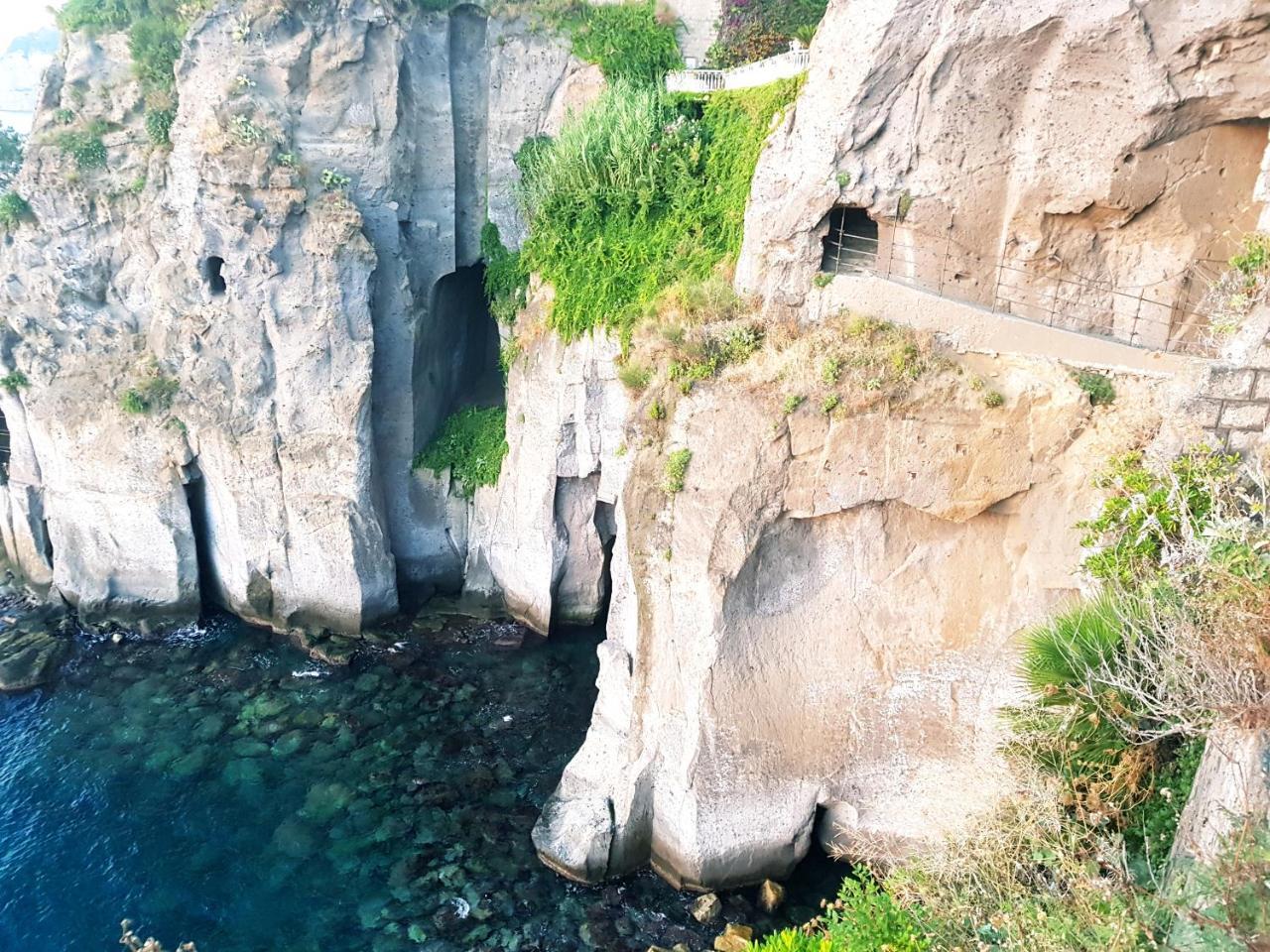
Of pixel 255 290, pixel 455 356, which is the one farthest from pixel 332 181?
pixel 455 356

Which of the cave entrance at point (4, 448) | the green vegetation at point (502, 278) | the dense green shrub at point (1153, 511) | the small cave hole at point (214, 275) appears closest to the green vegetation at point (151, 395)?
the small cave hole at point (214, 275)

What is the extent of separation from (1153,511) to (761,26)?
1220 cm

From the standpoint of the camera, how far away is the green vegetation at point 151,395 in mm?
16031

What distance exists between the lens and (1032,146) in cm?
1076

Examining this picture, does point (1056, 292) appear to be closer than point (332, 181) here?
Yes

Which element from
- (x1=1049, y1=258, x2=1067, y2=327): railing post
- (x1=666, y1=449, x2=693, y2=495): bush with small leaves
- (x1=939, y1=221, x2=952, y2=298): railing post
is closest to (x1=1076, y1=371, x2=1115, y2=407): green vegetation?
(x1=1049, y1=258, x2=1067, y2=327): railing post

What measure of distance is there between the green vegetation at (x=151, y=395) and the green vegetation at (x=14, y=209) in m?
3.99

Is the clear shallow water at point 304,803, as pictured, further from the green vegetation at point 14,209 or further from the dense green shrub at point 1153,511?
the green vegetation at point 14,209

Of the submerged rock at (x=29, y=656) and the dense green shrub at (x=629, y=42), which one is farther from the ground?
the dense green shrub at (x=629, y=42)

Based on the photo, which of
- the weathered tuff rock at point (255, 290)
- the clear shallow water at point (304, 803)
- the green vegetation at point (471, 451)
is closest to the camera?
the clear shallow water at point (304, 803)

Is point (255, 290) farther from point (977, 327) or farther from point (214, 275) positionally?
point (977, 327)

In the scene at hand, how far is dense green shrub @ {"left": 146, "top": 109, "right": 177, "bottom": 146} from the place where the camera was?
15.7 m

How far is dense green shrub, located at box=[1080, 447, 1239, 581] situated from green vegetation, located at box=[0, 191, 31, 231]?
1908 cm

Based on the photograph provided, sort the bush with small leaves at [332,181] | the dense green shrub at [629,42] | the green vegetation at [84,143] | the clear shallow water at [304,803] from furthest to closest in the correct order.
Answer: the dense green shrub at [629,42] < the green vegetation at [84,143] < the bush with small leaves at [332,181] < the clear shallow water at [304,803]
